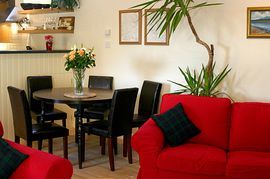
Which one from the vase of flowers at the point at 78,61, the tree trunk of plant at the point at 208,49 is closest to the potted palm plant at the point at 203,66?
the tree trunk of plant at the point at 208,49

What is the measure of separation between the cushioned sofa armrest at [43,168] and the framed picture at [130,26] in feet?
10.3

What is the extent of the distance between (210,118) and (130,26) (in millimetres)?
2111

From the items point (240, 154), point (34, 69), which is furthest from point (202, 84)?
point (34, 69)

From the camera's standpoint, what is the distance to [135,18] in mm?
5617

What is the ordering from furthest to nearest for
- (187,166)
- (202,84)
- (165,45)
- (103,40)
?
1. (103,40)
2. (165,45)
3. (202,84)
4. (187,166)

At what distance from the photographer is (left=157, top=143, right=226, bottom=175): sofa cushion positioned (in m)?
3.55

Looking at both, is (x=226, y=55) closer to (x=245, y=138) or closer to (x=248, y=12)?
(x=248, y=12)

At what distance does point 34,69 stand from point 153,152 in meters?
2.57

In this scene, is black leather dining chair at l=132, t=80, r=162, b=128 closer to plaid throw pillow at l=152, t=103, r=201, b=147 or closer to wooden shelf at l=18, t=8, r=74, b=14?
plaid throw pillow at l=152, t=103, r=201, b=147

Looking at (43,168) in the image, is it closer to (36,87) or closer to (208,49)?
(208,49)

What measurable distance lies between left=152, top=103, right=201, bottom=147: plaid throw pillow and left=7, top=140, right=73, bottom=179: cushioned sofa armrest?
1412 millimetres

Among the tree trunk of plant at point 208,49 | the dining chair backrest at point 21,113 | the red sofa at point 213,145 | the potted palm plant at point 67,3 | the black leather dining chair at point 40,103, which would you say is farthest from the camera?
the potted palm plant at point 67,3

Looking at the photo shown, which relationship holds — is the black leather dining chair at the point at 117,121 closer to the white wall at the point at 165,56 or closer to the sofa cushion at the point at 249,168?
the white wall at the point at 165,56

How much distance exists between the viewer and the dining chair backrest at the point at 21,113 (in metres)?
4.35
